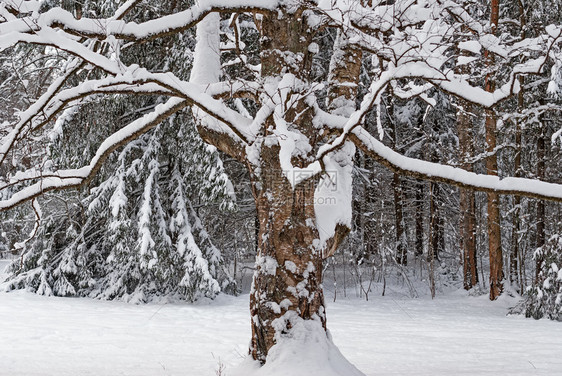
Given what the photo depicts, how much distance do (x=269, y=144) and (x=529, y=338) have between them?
579cm

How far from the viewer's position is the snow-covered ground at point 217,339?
575 cm

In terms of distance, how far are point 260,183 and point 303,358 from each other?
4.99 feet

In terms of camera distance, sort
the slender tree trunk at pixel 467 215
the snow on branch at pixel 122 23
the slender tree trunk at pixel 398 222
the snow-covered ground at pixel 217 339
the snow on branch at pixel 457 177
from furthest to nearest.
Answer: the slender tree trunk at pixel 398 222 < the slender tree trunk at pixel 467 215 < the snow-covered ground at pixel 217 339 < the snow on branch at pixel 457 177 < the snow on branch at pixel 122 23

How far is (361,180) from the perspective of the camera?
1374 cm

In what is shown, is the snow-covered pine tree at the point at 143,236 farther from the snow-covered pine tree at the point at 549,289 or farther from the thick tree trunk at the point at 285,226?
the snow-covered pine tree at the point at 549,289

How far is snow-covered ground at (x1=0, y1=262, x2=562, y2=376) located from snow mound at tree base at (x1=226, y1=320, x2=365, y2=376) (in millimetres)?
1550

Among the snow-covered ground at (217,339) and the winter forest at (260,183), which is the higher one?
the winter forest at (260,183)

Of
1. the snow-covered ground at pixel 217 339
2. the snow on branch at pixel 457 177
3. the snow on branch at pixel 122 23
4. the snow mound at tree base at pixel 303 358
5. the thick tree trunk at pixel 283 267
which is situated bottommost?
the snow-covered ground at pixel 217 339

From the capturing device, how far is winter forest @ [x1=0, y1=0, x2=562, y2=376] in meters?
3.93

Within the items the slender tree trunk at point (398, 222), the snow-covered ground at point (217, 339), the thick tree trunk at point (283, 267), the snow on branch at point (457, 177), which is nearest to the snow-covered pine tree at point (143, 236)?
the snow-covered ground at point (217, 339)

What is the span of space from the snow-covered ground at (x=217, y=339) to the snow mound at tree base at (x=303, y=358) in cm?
155

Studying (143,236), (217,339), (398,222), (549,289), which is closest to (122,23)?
(217,339)

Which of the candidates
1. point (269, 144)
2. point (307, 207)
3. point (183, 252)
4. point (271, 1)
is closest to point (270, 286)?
point (307, 207)

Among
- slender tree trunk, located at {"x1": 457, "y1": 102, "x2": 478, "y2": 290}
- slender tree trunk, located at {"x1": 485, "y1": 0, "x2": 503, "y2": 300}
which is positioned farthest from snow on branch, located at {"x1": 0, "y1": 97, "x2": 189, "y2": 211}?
slender tree trunk, located at {"x1": 457, "y1": 102, "x2": 478, "y2": 290}
